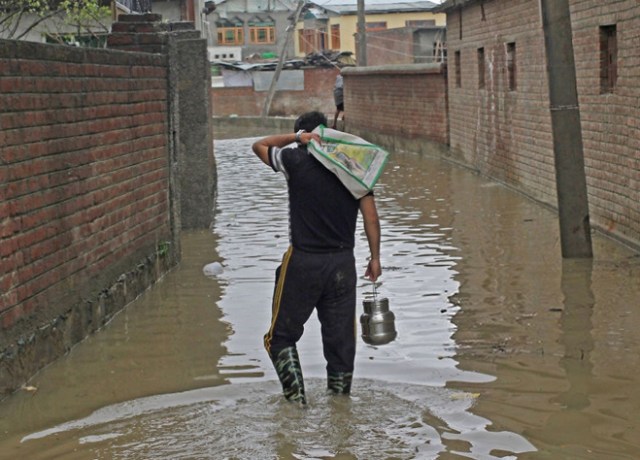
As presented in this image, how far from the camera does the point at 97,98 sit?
32.8ft

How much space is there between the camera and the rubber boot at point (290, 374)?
699cm

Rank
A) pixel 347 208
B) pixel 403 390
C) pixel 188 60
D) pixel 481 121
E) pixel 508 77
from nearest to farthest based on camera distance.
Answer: pixel 347 208
pixel 403 390
pixel 188 60
pixel 508 77
pixel 481 121

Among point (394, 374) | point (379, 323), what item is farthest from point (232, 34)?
point (379, 323)

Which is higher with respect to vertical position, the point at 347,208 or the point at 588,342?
the point at 347,208

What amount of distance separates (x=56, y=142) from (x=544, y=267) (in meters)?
4.98

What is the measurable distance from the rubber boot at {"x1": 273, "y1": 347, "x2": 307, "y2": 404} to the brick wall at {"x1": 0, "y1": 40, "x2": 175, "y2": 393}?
1.57m

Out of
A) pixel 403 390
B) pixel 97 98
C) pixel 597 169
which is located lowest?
pixel 403 390

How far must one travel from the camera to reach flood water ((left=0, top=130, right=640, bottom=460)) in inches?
252

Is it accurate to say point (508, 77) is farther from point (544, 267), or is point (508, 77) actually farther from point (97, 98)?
Answer: point (97, 98)

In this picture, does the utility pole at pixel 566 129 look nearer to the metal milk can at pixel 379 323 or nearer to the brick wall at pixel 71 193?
the brick wall at pixel 71 193

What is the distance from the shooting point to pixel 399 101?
1222 inches

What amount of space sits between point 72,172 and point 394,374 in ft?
9.30

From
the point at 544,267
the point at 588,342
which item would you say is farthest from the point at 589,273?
the point at 588,342

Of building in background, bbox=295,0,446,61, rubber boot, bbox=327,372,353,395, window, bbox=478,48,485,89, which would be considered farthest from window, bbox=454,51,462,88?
building in background, bbox=295,0,446,61
